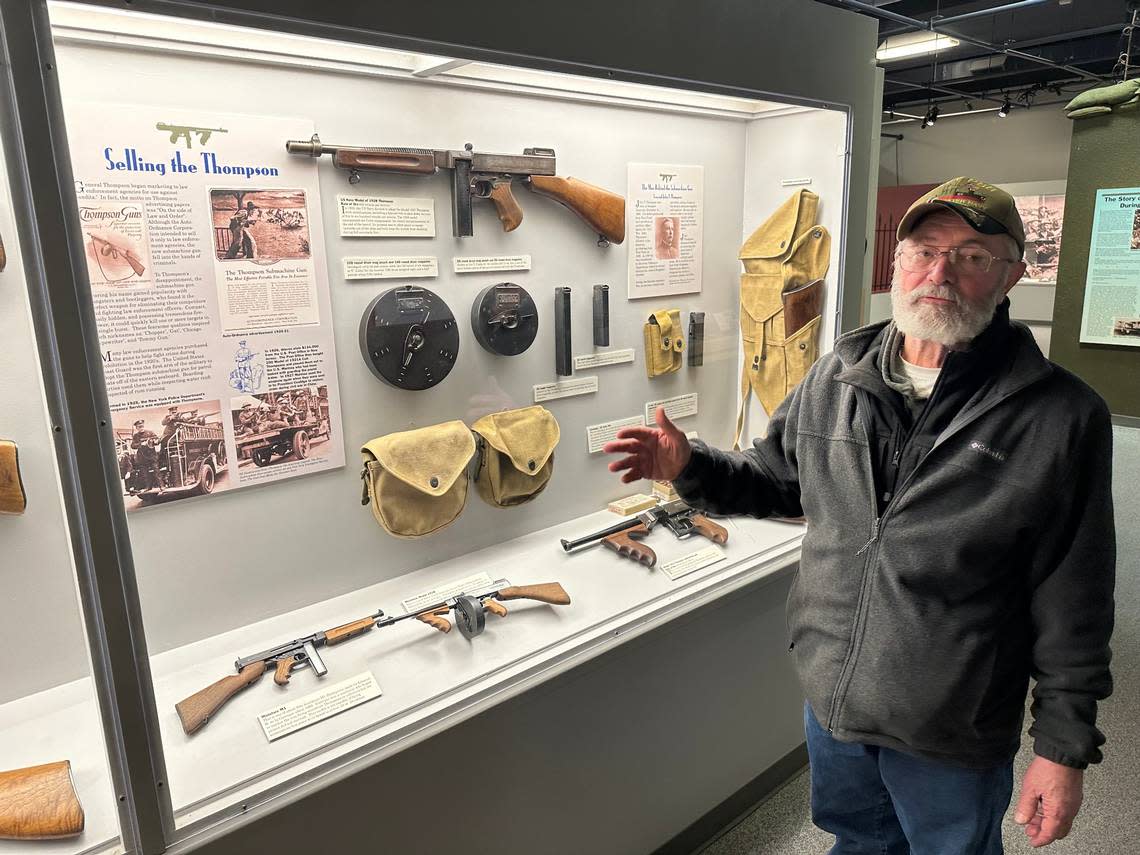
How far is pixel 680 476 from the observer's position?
5.17 feet

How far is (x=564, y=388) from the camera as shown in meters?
2.37

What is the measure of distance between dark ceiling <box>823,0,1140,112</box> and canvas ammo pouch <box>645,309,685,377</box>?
2.59 meters

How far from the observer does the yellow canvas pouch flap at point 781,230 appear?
2469mm

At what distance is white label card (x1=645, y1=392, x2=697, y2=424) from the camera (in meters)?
2.66

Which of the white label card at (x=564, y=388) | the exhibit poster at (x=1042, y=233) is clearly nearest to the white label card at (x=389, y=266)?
the white label card at (x=564, y=388)

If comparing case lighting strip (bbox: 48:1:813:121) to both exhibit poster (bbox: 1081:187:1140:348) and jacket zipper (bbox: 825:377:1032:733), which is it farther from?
exhibit poster (bbox: 1081:187:1140:348)

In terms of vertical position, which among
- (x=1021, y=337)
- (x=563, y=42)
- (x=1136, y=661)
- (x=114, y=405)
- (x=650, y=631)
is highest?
(x=563, y=42)

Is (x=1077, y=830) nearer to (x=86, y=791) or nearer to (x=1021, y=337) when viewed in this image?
(x=1021, y=337)

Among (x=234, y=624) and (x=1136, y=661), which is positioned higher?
(x=234, y=624)

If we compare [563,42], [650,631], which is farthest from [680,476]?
[563,42]

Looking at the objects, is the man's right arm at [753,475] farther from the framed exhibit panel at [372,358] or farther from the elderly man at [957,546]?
the framed exhibit panel at [372,358]

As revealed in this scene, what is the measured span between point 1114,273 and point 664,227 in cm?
324

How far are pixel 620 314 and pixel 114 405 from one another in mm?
1487

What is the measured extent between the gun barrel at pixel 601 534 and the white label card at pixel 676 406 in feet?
1.36
